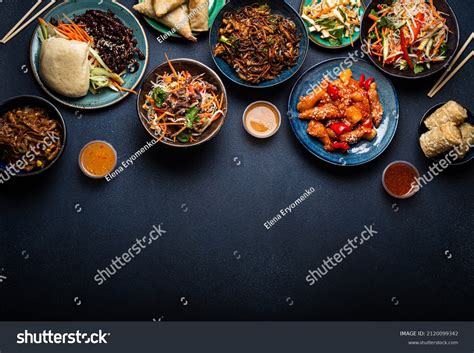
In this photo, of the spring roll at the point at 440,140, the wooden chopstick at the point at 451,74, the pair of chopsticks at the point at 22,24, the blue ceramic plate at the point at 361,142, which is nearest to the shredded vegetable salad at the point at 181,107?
the blue ceramic plate at the point at 361,142

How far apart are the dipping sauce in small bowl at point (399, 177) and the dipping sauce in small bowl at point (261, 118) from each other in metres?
0.95

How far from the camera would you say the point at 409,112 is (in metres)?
4.35

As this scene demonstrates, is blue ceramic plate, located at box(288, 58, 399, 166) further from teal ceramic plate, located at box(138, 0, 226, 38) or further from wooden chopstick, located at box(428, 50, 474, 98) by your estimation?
teal ceramic plate, located at box(138, 0, 226, 38)

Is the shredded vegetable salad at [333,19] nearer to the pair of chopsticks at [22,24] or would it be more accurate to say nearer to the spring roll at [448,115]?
the spring roll at [448,115]

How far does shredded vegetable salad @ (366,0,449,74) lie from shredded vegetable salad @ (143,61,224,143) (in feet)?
4.44

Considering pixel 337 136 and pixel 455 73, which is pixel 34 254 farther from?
pixel 455 73

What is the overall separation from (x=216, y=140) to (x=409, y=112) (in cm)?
159

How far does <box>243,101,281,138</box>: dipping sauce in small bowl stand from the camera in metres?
4.20

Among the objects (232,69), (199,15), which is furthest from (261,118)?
(199,15)

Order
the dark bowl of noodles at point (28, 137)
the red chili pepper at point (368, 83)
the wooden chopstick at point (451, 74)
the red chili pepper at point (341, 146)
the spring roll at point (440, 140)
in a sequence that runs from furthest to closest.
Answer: the wooden chopstick at point (451, 74), the red chili pepper at point (368, 83), the red chili pepper at point (341, 146), the spring roll at point (440, 140), the dark bowl of noodles at point (28, 137)

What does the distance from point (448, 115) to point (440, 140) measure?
0.21 meters

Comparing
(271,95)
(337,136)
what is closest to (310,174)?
(337,136)

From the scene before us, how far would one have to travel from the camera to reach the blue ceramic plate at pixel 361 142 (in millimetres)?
4133

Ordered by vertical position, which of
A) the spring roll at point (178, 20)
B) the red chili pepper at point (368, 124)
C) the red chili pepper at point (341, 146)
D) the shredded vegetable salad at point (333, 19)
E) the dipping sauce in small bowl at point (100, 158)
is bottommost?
the red chili pepper at point (341, 146)
